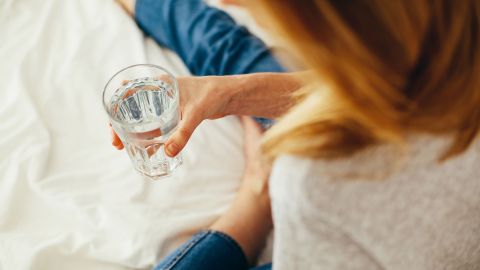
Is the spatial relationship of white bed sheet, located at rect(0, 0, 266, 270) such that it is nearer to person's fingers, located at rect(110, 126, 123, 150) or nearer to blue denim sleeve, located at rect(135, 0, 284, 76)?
blue denim sleeve, located at rect(135, 0, 284, 76)

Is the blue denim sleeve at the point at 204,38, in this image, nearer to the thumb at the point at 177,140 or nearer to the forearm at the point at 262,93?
the forearm at the point at 262,93

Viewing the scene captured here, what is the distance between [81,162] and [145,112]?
0.66ft

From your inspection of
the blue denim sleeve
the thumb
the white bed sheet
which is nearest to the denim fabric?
the white bed sheet

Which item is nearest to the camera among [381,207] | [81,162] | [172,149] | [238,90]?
[381,207]

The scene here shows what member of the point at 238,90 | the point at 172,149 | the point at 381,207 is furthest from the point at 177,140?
the point at 381,207

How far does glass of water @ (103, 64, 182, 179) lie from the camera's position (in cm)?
59

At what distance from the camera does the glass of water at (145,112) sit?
0.59 m

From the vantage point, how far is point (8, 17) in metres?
0.96

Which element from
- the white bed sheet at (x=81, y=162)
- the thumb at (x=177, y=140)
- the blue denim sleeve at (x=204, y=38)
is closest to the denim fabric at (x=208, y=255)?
the white bed sheet at (x=81, y=162)

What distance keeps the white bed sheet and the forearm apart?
0.46 feet

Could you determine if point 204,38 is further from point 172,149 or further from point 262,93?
point 172,149

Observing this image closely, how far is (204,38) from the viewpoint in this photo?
2.93 ft

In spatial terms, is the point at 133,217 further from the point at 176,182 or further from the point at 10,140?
the point at 10,140

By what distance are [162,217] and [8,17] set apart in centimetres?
54
